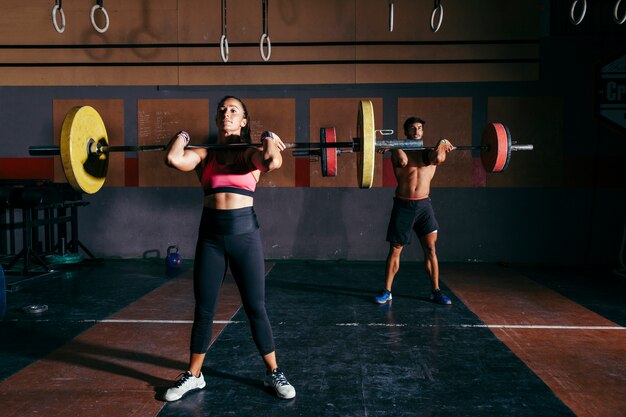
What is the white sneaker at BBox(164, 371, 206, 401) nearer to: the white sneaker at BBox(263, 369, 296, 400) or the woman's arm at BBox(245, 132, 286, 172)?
the white sneaker at BBox(263, 369, 296, 400)

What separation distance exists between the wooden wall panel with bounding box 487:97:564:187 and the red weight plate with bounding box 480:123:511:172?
8.29 ft

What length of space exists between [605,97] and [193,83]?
456 centimetres

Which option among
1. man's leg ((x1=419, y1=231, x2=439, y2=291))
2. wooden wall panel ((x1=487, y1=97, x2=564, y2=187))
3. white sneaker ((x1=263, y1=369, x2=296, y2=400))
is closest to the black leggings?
white sneaker ((x1=263, y1=369, x2=296, y2=400))

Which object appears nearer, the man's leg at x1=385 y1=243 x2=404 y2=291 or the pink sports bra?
the pink sports bra

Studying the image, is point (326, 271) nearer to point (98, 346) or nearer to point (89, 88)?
point (98, 346)

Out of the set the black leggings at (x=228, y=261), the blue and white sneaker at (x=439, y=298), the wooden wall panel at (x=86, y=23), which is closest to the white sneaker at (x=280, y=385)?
the black leggings at (x=228, y=261)

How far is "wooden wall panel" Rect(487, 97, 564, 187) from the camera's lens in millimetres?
5273

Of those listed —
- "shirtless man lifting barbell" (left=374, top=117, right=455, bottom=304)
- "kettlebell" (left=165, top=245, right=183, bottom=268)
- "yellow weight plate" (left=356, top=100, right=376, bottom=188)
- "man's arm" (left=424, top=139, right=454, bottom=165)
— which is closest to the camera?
"yellow weight plate" (left=356, top=100, right=376, bottom=188)

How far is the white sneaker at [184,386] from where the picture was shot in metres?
2.09

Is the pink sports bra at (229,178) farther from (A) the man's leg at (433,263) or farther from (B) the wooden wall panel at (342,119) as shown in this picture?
(B) the wooden wall panel at (342,119)

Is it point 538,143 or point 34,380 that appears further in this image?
point 538,143

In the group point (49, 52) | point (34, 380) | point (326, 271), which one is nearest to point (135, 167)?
point (49, 52)

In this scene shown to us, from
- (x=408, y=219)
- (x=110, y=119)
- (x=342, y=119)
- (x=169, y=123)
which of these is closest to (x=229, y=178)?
(x=408, y=219)

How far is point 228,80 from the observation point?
5.39 metres
